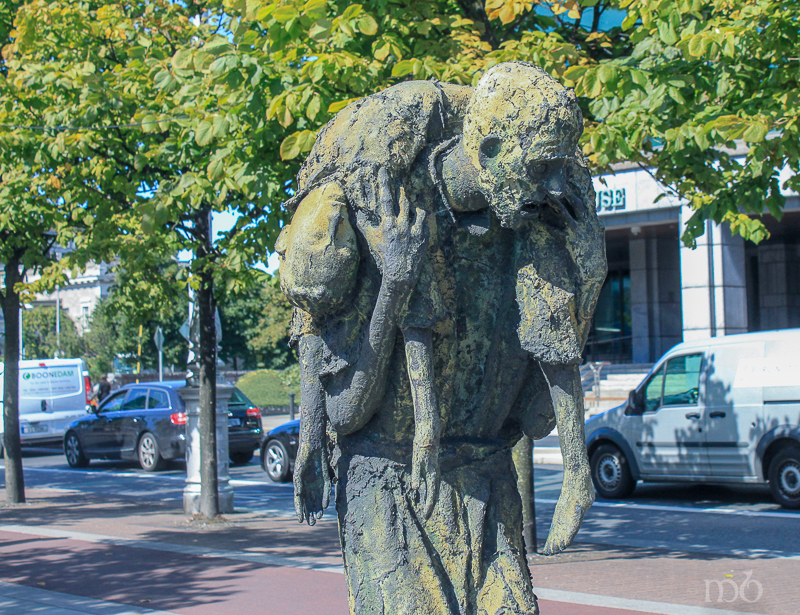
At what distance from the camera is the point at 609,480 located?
1329cm

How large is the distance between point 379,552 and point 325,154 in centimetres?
121

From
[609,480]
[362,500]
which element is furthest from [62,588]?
[609,480]

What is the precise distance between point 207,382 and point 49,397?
48.9ft

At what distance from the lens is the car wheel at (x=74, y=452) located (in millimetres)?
19547

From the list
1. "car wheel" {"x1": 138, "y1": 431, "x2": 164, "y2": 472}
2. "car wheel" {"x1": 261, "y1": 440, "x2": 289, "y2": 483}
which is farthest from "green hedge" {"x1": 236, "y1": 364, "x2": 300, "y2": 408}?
"car wheel" {"x1": 261, "y1": 440, "x2": 289, "y2": 483}

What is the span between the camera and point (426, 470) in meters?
2.65

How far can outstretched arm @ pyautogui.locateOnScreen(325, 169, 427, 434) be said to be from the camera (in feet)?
8.61

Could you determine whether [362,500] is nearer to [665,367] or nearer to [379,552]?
[379,552]

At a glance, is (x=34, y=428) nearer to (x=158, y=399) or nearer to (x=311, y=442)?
(x=158, y=399)

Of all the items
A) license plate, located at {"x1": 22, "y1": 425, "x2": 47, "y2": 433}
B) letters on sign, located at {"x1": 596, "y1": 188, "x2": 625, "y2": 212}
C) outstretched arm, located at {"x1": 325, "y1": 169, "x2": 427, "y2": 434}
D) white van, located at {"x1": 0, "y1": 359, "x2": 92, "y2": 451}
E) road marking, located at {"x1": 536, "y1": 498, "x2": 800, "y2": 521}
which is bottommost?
Result: road marking, located at {"x1": 536, "y1": 498, "x2": 800, "y2": 521}

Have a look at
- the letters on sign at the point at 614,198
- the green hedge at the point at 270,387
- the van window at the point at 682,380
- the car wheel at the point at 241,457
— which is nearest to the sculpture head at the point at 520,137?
the van window at the point at 682,380

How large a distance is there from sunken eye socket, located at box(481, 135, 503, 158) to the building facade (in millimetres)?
17531

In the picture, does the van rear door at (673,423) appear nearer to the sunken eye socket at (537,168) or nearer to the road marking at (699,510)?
the road marking at (699,510)

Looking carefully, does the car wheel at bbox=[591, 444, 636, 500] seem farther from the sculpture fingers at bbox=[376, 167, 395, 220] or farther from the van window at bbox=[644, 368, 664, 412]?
the sculpture fingers at bbox=[376, 167, 395, 220]
